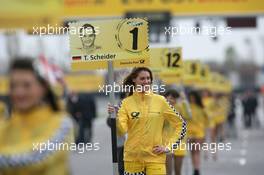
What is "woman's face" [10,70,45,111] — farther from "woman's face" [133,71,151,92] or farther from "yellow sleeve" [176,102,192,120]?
"yellow sleeve" [176,102,192,120]

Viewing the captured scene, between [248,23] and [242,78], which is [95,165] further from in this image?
[242,78]

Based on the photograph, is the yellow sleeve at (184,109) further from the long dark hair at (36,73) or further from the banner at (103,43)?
the long dark hair at (36,73)

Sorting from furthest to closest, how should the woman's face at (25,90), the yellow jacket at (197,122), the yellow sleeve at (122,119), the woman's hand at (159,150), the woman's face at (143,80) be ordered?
Answer: the yellow jacket at (197,122), the woman's face at (143,80), the yellow sleeve at (122,119), the woman's hand at (159,150), the woman's face at (25,90)

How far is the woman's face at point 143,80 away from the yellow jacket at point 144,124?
91 millimetres

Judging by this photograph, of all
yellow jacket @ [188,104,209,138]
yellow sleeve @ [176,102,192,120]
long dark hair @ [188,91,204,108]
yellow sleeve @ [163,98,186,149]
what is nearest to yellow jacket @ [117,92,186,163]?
yellow sleeve @ [163,98,186,149]

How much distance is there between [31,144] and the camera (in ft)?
19.5

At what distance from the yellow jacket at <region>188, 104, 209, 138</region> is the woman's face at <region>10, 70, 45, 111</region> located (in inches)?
474

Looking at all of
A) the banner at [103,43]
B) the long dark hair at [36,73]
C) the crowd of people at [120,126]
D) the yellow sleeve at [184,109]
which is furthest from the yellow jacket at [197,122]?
the long dark hair at [36,73]

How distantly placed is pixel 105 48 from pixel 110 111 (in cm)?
95

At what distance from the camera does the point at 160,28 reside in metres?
36.4

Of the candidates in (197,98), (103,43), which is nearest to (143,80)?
(103,43)

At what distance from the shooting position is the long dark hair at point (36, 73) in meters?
5.96

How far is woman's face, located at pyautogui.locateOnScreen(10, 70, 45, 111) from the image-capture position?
5.93 m

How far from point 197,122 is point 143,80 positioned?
733 centimetres
